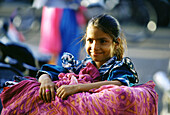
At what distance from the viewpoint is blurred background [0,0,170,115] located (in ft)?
14.9

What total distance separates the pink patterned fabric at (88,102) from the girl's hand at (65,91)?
2cm

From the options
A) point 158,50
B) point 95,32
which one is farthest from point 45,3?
point 158,50

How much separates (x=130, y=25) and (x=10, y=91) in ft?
24.5

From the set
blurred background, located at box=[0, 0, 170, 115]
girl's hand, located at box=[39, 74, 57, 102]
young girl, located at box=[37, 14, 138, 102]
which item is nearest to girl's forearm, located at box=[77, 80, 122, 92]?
young girl, located at box=[37, 14, 138, 102]

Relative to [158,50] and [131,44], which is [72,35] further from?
[131,44]

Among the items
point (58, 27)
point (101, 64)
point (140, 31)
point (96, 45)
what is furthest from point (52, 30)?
point (140, 31)

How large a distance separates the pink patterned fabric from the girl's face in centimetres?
26

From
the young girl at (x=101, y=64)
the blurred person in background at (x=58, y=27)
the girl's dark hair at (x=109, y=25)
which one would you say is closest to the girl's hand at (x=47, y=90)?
the young girl at (x=101, y=64)

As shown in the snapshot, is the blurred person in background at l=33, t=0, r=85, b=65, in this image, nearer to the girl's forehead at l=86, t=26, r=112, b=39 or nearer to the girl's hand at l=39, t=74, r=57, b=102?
the girl's forehead at l=86, t=26, r=112, b=39

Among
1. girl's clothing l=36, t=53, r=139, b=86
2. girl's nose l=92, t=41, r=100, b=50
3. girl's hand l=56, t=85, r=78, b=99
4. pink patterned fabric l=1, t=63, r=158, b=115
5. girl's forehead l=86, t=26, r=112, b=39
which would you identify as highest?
girl's forehead l=86, t=26, r=112, b=39

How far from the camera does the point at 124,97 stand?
1690 millimetres

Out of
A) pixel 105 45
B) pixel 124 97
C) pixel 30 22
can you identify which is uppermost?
pixel 30 22

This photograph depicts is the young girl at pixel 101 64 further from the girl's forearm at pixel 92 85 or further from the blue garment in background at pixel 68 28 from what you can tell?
the blue garment in background at pixel 68 28

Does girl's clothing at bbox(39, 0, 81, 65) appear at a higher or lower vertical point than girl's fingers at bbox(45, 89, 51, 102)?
higher
